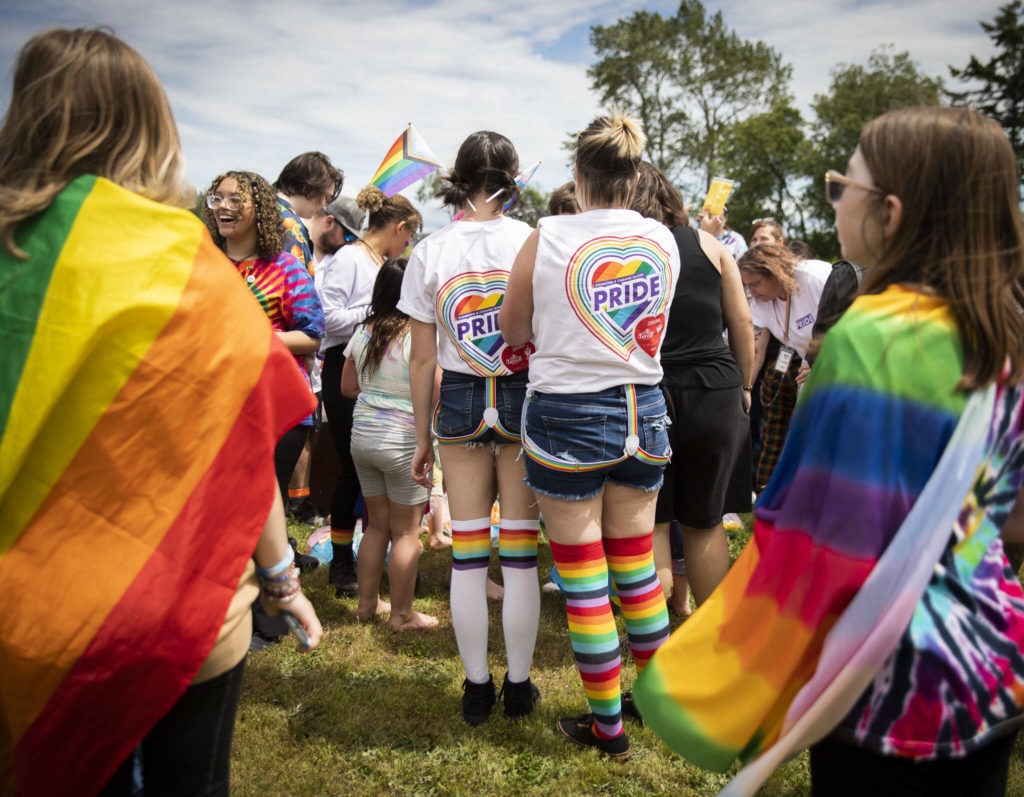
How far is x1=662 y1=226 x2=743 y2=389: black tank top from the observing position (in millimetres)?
3018

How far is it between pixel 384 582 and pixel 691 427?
2.36m

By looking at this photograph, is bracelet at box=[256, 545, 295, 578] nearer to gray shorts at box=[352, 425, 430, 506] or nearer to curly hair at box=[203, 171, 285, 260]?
curly hair at box=[203, 171, 285, 260]

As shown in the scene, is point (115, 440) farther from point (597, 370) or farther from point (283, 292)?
point (283, 292)

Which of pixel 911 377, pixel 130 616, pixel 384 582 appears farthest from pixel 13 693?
pixel 384 582

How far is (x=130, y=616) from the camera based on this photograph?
1.36 meters

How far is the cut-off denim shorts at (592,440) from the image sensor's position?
98.5 inches

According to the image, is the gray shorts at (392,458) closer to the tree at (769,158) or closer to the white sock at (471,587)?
the white sock at (471,587)

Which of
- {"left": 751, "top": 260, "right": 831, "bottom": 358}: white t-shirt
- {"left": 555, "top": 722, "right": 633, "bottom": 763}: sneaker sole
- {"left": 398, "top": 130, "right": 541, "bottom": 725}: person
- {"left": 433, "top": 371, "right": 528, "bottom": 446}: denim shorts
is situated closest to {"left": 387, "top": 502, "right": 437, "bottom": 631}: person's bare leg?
{"left": 398, "top": 130, "right": 541, "bottom": 725}: person

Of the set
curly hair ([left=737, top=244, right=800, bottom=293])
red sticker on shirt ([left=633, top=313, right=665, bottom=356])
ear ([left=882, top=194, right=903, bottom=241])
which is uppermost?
ear ([left=882, top=194, right=903, bottom=241])

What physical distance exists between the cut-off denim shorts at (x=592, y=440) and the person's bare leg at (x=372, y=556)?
1639mm

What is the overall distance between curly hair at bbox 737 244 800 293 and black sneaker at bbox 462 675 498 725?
10.0ft

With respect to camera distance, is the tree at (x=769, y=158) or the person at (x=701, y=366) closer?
the person at (x=701, y=366)

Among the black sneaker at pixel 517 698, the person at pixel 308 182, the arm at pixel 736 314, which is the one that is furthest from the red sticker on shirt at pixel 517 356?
the person at pixel 308 182

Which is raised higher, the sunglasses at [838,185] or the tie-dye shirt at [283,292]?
the sunglasses at [838,185]
